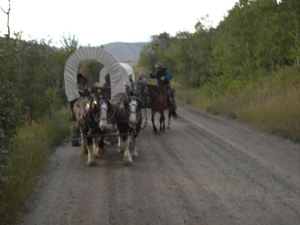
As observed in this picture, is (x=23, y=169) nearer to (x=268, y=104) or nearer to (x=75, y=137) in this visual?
(x=75, y=137)

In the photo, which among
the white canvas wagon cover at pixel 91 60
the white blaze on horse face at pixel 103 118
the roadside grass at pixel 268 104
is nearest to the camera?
the white blaze on horse face at pixel 103 118

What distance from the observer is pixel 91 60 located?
12.5 meters

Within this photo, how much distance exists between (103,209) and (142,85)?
870 cm

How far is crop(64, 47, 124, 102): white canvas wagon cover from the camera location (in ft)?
39.6

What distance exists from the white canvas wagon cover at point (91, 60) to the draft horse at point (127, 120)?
108 centimetres

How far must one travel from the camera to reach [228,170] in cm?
912

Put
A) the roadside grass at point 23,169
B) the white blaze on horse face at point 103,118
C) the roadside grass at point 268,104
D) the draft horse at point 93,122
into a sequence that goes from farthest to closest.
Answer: the roadside grass at point 268,104 → the draft horse at point 93,122 → the white blaze on horse face at point 103,118 → the roadside grass at point 23,169

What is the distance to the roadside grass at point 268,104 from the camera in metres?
13.7

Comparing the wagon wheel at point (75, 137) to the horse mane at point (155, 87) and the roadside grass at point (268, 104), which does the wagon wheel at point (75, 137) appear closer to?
the horse mane at point (155, 87)

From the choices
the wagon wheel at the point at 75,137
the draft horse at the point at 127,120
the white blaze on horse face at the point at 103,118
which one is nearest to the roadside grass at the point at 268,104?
the draft horse at the point at 127,120

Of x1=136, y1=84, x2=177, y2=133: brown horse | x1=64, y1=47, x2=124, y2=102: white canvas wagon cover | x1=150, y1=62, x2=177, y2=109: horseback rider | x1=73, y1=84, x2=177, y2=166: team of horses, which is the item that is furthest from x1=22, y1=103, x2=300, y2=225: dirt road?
x1=150, y1=62, x2=177, y2=109: horseback rider

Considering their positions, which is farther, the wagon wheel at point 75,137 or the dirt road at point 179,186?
the wagon wheel at point 75,137

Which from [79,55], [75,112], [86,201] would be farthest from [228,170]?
[79,55]

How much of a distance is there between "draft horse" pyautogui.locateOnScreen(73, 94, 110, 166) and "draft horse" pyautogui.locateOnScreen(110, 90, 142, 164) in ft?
1.34
